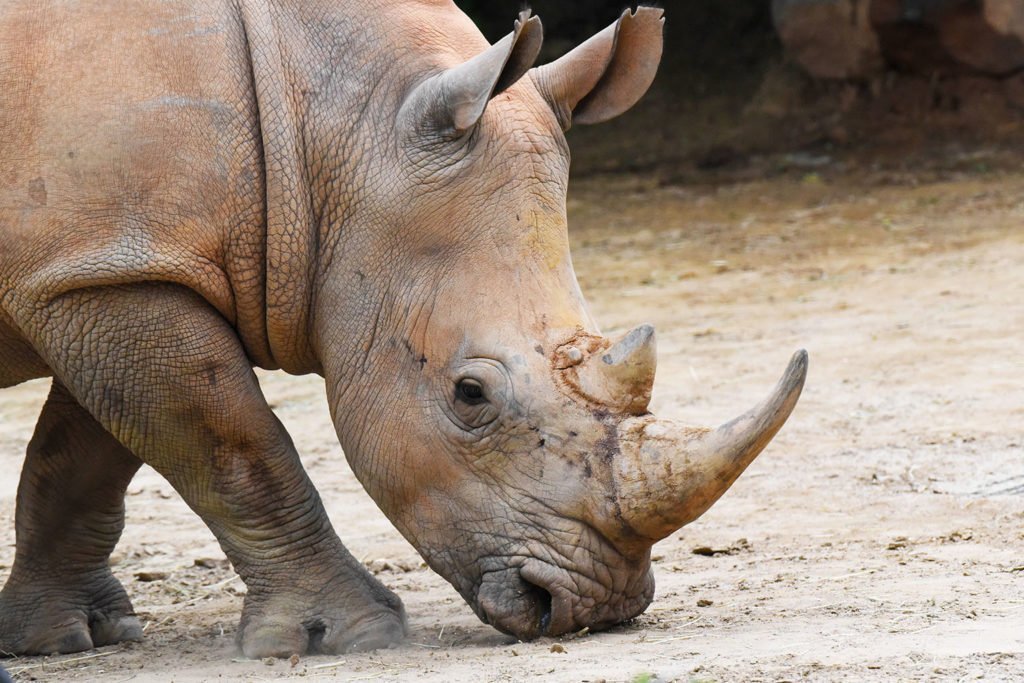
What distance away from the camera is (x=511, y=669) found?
14.5 ft

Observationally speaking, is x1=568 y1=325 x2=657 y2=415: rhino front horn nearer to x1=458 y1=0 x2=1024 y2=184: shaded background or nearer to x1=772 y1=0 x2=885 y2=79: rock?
x1=458 y1=0 x2=1024 y2=184: shaded background

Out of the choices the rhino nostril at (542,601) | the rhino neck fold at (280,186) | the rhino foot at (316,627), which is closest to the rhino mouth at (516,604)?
the rhino nostril at (542,601)

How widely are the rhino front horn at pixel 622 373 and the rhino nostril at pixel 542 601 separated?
22.4 inches

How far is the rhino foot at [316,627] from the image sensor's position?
5.18m

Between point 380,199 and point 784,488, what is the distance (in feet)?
9.00

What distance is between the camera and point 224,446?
201 inches

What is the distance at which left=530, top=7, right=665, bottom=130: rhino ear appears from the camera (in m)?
5.36

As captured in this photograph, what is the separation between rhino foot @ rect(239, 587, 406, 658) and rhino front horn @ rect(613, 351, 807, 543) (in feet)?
3.11

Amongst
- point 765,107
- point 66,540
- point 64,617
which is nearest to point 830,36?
point 765,107

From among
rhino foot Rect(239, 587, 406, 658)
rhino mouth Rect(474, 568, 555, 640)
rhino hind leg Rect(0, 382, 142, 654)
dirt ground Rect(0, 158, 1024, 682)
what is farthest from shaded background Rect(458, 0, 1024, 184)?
rhino mouth Rect(474, 568, 555, 640)

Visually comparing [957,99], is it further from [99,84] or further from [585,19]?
[99,84]

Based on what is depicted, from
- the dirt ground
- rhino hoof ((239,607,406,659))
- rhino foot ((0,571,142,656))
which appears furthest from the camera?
rhino foot ((0,571,142,656))

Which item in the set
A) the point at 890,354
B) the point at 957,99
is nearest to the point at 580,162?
→ the point at 957,99

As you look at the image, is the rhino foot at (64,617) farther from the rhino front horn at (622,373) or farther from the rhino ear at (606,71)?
the rhino ear at (606,71)
